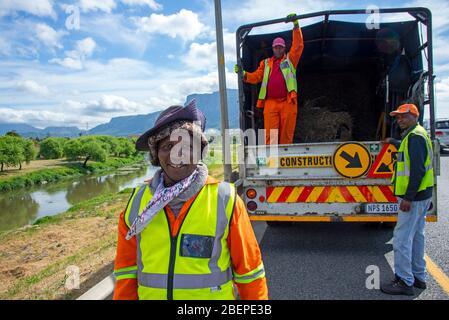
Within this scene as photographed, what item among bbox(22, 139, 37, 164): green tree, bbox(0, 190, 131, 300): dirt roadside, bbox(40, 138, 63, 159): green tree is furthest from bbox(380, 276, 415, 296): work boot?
bbox(40, 138, 63, 159): green tree

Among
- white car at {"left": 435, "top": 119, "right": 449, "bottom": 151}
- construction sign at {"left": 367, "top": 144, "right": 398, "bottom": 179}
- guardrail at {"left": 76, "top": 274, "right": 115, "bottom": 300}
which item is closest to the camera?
guardrail at {"left": 76, "top": 274, "right": 115, "bottom": 300}

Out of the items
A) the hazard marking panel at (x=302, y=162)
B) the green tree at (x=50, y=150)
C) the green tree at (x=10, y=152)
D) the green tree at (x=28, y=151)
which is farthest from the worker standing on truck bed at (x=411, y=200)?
the green tree at (x=50, y=150)

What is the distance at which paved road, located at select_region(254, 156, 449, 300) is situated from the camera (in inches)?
138

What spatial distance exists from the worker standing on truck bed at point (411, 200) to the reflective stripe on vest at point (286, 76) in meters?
1.88

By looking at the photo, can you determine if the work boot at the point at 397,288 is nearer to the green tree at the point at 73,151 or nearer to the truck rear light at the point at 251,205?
the truck rear light at the point at 251,205

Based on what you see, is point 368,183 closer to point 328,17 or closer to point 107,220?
point 328,17

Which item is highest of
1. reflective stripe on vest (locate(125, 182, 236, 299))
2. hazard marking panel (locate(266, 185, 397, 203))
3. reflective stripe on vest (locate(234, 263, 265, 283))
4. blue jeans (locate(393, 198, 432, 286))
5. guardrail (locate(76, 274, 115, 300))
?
reflective stripe on vest (locate(125, 182, 236, 299))

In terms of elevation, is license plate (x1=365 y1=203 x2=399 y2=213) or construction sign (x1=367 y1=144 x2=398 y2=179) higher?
construction sign (x1=367 y1=144 x2=398 y2=179)

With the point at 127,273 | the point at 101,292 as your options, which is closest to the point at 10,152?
the point at 101,292

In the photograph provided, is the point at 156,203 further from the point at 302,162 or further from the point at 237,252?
the point at 302,162

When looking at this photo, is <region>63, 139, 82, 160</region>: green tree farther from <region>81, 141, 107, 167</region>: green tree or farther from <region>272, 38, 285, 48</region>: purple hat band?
<region>272, 38, 285, 48</region>: purple hat band

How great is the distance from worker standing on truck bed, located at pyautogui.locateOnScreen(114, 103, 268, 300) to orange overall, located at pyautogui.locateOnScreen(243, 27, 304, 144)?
12.1 feet

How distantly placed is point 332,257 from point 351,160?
3.99 feet

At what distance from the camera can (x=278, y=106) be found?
5.39 m
